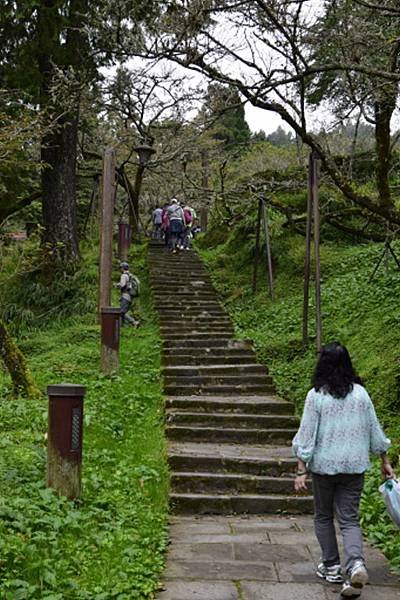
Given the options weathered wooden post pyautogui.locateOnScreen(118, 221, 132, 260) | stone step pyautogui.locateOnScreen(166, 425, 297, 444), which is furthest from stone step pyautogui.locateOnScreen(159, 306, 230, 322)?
stone step pyautogui.locateOnScreen(166, 425, 297, 444)

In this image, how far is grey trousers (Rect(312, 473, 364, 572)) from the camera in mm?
3936

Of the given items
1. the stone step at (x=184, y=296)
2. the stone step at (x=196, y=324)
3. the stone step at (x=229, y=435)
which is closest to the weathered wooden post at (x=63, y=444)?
the stone step at (x=229, y=435)

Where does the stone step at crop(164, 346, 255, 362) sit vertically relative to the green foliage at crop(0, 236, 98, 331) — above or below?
below

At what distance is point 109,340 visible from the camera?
9.86 m

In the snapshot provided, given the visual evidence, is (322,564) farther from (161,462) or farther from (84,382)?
(84,382)

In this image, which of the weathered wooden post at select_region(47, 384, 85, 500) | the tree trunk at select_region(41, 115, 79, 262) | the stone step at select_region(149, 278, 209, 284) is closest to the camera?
the weathered wooden post at select_region(47, 384, 85, 500)

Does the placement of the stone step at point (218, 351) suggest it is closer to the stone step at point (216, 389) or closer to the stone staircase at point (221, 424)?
the stone staircase at point (221, 424)

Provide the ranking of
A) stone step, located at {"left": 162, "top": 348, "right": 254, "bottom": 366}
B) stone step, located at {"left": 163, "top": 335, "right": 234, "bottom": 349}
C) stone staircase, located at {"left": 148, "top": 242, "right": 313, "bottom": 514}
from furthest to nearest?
stone step, located at {"left": 163, "top": 335, "right": 234, "bottom": 349}, stone step, located at {"left": 162, "top": 348, "right": 254, "bottom": 366}, stone staircase, located at {"left": 148, "top": 242, "right": 313, "bottom": 514}

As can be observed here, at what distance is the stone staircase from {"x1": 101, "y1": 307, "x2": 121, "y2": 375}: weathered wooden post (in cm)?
84

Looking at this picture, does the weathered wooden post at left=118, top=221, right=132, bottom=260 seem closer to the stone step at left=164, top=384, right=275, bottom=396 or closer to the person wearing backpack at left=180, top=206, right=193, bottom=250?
the person wearing backpack at left=180, top=206, right=193, bottom=250

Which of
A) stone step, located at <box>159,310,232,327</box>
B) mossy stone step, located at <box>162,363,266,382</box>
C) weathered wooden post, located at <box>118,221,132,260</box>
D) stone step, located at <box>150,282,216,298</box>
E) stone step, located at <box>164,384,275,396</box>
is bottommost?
stone step, located at <box>164,384,275,396</box>

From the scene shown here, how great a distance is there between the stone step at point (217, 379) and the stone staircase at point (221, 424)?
0.01 meters

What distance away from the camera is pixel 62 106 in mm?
13484

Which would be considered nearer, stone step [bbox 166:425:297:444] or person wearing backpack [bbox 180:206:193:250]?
stone step [bbox 166:425:297:444]
